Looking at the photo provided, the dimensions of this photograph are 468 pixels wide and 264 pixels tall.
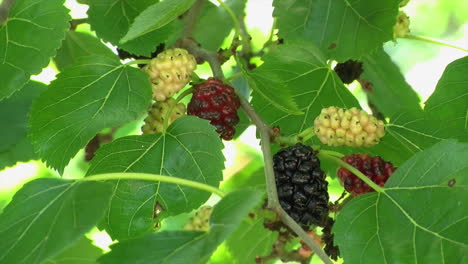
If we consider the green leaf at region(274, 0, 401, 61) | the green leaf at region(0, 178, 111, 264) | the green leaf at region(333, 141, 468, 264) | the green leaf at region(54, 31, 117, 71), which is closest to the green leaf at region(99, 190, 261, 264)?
the green leaf at region(0, 178, 111, 264)

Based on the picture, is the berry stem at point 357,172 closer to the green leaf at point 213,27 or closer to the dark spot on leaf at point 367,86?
the dark spot on leaf at point 367,86

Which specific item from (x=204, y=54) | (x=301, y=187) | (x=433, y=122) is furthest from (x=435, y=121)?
(x=204, y=54)

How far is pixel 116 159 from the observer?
47.2 inches

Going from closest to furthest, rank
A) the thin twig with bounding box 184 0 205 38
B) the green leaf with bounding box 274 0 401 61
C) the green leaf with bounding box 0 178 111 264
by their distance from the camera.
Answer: the green leaf with bounding box 0 178 111 264 → the green leaf with bounding box 274 0 401 61 → the thin twig with bounding box 184 0 205 38

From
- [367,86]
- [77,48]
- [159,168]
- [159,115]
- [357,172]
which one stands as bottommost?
[357,172]

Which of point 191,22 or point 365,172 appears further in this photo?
point 191,22

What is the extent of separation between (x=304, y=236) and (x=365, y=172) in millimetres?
259

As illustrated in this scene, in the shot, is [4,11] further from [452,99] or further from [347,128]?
[452,99]

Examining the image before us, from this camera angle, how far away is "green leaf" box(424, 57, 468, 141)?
1284 mm

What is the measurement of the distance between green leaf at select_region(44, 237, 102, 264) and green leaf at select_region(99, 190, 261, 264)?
17.8 inches

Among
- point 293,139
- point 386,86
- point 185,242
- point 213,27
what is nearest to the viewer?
point 185,242

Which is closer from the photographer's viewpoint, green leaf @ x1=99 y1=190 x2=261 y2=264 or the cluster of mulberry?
green leaf @ x1=99 y1=190 x2=261 y2=264

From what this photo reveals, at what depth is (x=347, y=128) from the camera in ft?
3.84

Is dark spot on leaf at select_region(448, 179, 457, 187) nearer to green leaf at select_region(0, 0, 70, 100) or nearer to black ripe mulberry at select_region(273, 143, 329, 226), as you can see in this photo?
black ripe mulberry at select_region(273, 143, 329, 226)
